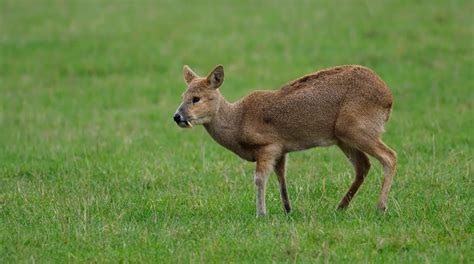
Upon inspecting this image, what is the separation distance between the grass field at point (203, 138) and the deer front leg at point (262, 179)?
0.17 meters

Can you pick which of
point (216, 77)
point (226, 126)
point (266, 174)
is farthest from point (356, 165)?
point (216, 77)

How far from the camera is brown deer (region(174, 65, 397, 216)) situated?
8.67 m

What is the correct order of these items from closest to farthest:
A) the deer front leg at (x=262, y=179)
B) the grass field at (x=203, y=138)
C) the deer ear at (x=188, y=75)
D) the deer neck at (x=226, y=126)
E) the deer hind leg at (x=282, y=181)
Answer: the grass field at (x=203, y=138) < the deer front leg at (x=262, y=179) < the deer hind leg at (x=282, y=181) < the deer neck at (x=226, y=126) < the deer ear at (x=188, y=75)

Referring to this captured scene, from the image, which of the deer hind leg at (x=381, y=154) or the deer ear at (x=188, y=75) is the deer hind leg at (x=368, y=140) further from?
the deer ear at (x=188, y=75)

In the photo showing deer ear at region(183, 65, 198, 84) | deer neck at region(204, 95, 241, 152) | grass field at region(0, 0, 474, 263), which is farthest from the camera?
deer ear at region(183, 65, 198, 84)

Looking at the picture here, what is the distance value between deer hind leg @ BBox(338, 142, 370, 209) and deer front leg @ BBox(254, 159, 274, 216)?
0.77 meters

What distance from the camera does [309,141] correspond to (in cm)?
890

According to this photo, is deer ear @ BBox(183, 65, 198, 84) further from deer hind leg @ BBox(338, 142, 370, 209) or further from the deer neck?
deer hind leg @ BBox(338, 142, 370, 209)

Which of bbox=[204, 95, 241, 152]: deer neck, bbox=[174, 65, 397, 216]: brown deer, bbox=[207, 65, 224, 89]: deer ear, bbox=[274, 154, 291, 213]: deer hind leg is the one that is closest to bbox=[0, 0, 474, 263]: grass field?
bbox=[274, 154, 291, 213]: deer hind leg

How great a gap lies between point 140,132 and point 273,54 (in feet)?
18.6

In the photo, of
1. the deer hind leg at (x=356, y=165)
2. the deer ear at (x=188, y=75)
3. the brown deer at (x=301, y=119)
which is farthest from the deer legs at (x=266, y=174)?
the deer ear at (x=188, y=75)

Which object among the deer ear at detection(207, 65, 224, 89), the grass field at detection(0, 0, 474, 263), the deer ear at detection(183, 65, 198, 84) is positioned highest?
the deer ear at detection(207, 65, 224, 89)

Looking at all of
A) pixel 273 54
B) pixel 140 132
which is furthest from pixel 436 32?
pixel 140 132

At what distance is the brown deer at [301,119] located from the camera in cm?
867
